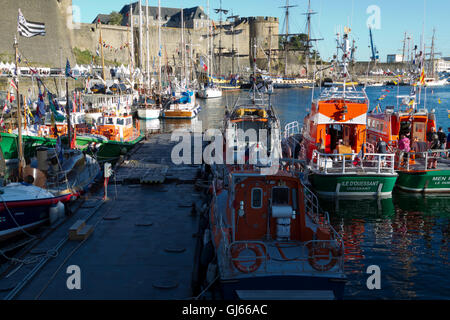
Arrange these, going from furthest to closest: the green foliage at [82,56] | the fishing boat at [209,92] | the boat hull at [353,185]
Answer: the fishing boat at [209,92], the green foliage at [82,56], the boat hull at [353,185]

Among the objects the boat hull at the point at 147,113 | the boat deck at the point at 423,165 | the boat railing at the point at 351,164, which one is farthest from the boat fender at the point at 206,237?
the boat hull at the point at 147,113

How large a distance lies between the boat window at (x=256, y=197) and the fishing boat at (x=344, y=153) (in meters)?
9.93

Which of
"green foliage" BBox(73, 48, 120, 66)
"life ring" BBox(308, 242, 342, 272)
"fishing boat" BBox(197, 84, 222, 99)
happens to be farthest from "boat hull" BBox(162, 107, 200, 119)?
"life ring" BBox(308, 242, 342, 272)

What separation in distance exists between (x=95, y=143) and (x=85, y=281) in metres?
20.2

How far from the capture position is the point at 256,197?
40.3 feet

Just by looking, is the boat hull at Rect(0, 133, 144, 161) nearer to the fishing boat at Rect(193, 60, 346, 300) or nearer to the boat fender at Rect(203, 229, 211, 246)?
the boat fender at Rect(203, 229, 211, 246)

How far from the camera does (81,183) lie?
21.1 m

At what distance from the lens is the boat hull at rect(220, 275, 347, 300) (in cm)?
1022

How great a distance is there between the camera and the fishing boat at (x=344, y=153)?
864 inches

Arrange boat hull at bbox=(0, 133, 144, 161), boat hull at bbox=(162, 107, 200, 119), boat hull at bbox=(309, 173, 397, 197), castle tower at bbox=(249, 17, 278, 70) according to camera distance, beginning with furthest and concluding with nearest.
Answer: castle tower at bbox=(249, 17, 278, 70), boat hull at bbox=(162, 107, 200, 119), boat hull at bbox=(0, 133, 144, 161), boat hull at bbox=(309, 173, 397, 197)

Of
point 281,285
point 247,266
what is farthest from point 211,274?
point 281,285

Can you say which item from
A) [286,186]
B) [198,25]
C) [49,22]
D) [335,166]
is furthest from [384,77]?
[286,186]

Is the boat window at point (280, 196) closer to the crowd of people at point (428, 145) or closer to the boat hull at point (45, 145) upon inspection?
the crowd of people at point (428, 145)
